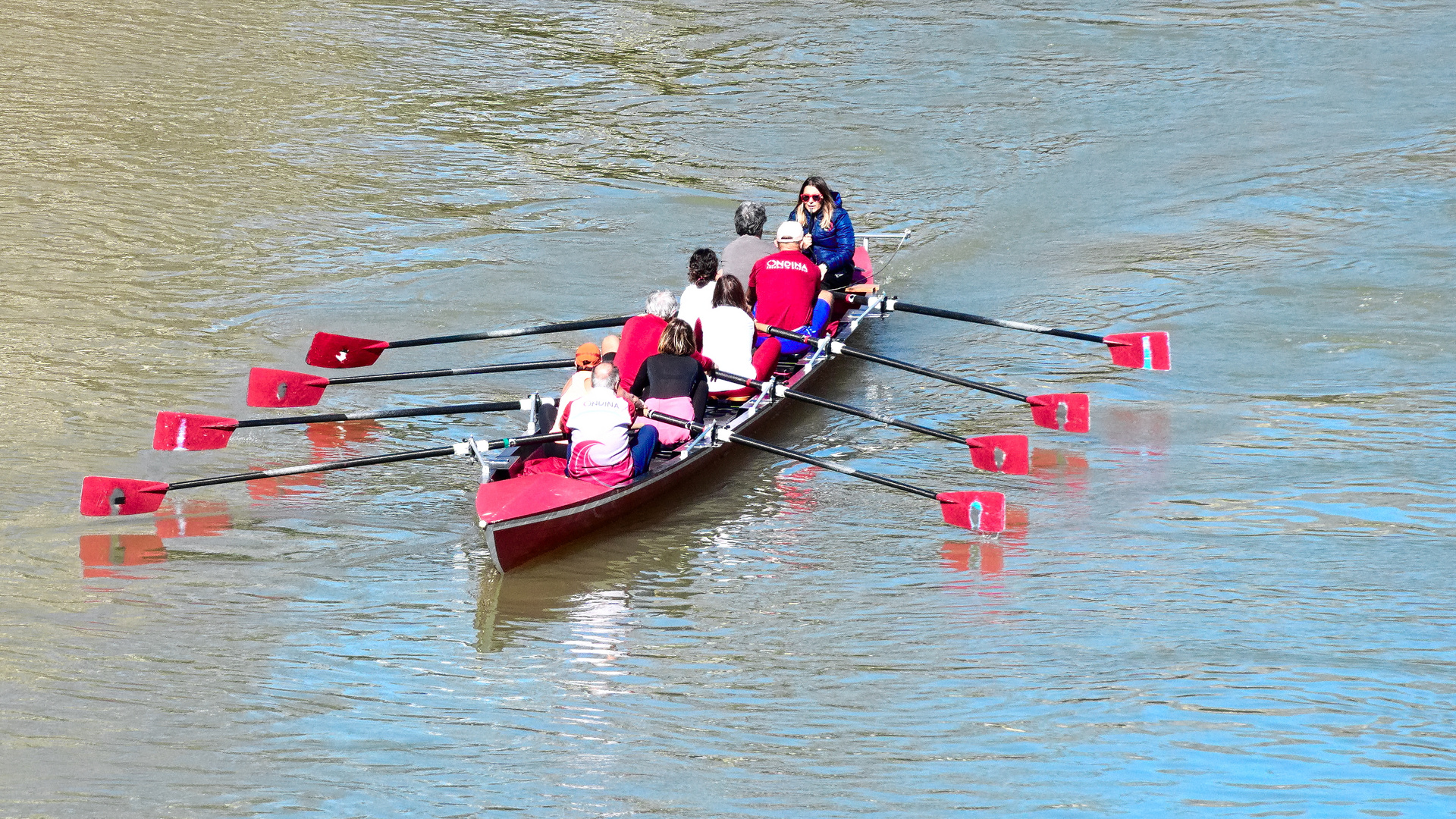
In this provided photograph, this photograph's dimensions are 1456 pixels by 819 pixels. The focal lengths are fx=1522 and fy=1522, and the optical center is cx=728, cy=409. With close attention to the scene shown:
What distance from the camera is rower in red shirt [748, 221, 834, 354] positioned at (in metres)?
11.9

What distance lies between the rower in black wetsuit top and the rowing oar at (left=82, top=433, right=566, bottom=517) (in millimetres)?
951

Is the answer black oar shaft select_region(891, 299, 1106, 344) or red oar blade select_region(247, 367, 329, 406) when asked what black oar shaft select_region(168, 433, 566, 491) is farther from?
black oar shaft select_region(891, 299, 1106, 344)

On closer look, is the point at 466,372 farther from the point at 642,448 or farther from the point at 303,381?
the point at 642,448

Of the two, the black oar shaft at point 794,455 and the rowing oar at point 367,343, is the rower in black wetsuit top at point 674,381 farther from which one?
the rowing oar at point 367,343

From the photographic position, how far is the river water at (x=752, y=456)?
269 inches

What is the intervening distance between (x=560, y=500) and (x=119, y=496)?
107 inches

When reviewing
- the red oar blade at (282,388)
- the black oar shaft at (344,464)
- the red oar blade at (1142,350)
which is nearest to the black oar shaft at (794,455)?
the black oar shaft at (344,464)

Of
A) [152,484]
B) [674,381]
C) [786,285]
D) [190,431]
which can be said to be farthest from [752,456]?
[152,484]

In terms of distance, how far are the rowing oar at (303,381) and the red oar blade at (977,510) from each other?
3494 millimetres

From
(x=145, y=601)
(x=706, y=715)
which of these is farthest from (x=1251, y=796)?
(x=145, y=601)

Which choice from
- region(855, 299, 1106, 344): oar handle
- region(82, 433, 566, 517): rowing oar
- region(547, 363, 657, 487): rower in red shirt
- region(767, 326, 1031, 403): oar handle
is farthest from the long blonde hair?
region(82, 433, 566, 517): rowing oar

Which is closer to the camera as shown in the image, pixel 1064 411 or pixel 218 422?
pixel 218 422

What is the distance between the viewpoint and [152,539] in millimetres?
9203

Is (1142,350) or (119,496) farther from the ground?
(1142,350)
